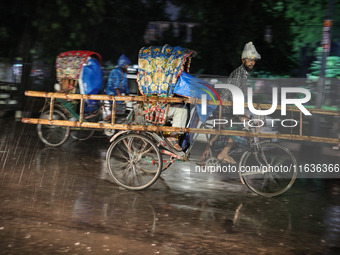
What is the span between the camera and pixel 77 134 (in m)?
12.4

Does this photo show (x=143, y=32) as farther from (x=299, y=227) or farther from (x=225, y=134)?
(x=299, y=227)

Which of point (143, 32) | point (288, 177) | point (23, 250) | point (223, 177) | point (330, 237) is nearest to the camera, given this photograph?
point (23, 250)

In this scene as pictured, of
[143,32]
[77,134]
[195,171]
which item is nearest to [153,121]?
[195,171]

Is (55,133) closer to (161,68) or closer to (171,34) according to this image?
(161,68)

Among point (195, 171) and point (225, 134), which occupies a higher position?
point (225, 134)

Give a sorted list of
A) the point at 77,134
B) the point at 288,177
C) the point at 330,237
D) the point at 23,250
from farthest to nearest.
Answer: the point at 77,134 < the point at 288,177 < the point at 330,237 < the point at 23,250

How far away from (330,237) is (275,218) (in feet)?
2.62

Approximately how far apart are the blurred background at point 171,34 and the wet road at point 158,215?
315 inches

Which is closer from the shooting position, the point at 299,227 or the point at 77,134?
the point at 299,227

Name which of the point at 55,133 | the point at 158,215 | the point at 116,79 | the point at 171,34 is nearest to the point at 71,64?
the point at 116,79

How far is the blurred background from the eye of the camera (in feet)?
51.7

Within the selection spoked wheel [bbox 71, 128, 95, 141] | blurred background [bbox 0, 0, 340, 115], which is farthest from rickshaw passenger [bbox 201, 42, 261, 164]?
blurred background [bbox 0, 0, 340, 115]

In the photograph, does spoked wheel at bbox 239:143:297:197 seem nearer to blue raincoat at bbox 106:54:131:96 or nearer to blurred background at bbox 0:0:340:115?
blue raincoat at bbox 106:54:131:96

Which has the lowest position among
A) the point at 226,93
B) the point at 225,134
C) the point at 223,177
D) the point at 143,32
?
the point at 223,177
